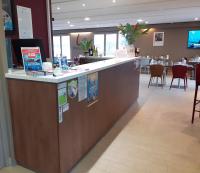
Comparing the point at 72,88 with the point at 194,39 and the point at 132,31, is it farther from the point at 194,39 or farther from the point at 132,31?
the point at 194,39

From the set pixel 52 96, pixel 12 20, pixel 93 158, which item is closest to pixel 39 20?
pixel 12 20

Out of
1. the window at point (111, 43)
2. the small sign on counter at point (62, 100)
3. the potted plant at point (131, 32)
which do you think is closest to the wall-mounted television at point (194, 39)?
the window at point (111, 43)

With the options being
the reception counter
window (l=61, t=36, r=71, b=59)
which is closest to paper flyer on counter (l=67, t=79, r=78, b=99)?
the reception counter

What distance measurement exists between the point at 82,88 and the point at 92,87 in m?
0.24

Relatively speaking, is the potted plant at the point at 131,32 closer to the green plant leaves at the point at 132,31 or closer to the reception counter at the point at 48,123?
the green plant leaves at the point at 132,31

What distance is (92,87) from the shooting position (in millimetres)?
2154

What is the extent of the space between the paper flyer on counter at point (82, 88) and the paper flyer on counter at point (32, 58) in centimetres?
43

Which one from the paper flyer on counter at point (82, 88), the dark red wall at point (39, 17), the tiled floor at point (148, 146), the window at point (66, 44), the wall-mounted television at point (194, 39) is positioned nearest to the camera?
the paper flyer on counter at point (82, 88)

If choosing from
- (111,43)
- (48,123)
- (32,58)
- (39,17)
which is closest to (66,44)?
(111,43)

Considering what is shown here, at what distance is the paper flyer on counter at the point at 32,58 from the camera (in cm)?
170

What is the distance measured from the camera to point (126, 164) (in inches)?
82.8

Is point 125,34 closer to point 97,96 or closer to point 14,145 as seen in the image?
point 97,96

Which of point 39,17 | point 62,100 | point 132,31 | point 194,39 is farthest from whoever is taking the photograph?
point 194,39

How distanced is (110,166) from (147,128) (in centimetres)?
122
